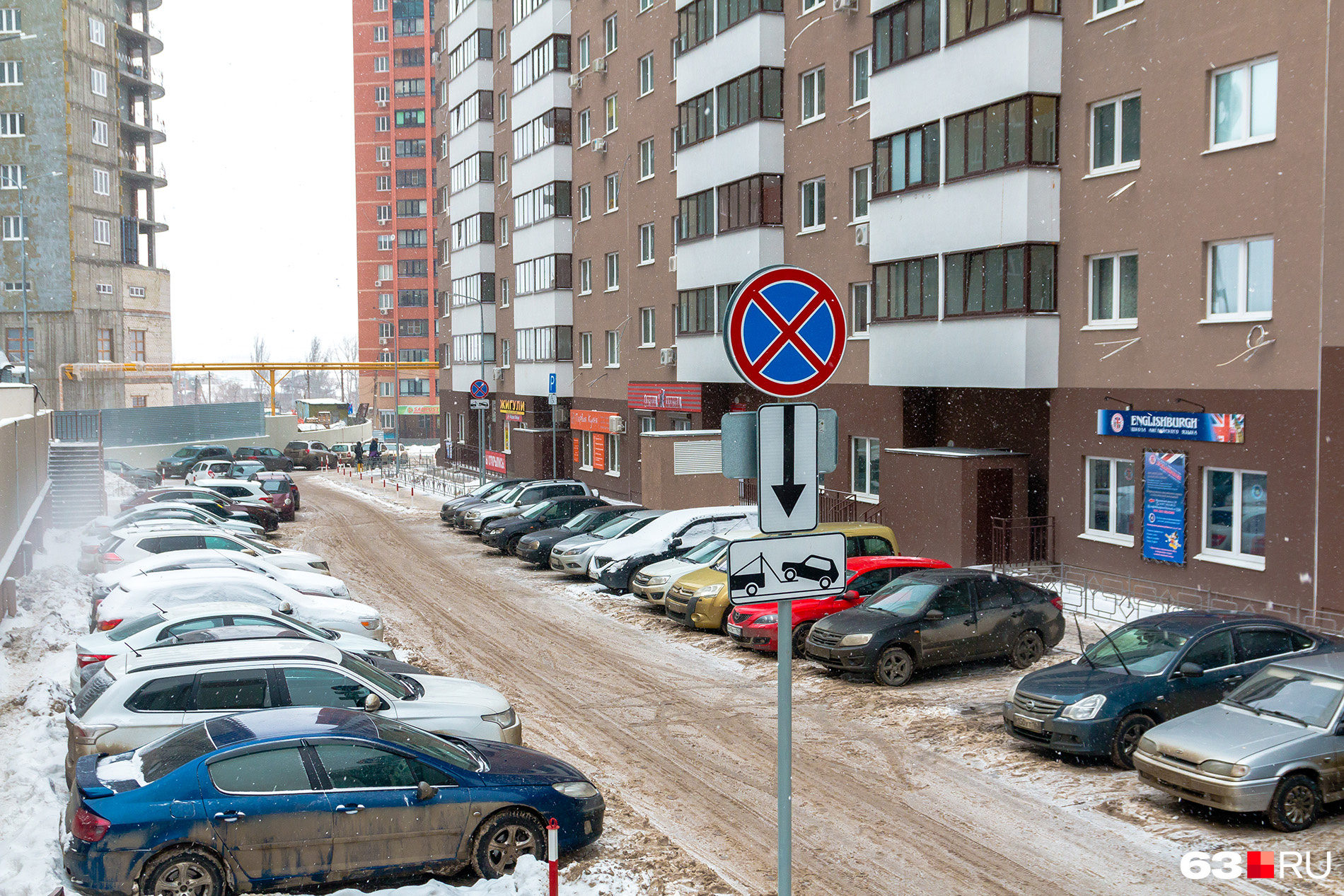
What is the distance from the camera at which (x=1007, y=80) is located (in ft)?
72.6

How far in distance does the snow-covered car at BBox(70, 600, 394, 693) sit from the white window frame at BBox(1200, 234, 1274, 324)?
14.4m

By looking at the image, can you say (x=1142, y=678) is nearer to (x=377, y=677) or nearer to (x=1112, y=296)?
(x=377, y=677)

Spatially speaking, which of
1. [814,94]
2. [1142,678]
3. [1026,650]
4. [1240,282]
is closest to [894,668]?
[1026,650]

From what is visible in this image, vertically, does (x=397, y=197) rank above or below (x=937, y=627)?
above

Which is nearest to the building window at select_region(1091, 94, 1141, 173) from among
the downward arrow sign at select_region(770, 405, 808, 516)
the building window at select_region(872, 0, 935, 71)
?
the building window at select_region(872, 0, 935, 71)

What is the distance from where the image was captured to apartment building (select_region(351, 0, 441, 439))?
10962cm

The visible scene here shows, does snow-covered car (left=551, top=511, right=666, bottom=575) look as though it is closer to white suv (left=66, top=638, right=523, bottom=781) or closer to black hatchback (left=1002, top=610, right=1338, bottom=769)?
white suv (left=66, top=638, right=523, bottom=781)

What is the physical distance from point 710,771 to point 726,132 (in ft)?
78.6

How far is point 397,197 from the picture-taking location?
4375 inches

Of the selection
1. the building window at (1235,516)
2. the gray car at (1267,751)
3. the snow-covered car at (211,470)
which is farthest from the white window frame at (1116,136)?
the snow-covered car at (211,470)

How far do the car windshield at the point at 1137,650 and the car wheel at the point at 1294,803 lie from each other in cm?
218

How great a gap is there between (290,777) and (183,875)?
93cm

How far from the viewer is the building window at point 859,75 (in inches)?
1088

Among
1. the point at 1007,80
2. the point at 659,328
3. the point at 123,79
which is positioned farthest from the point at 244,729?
the point at 123,79
